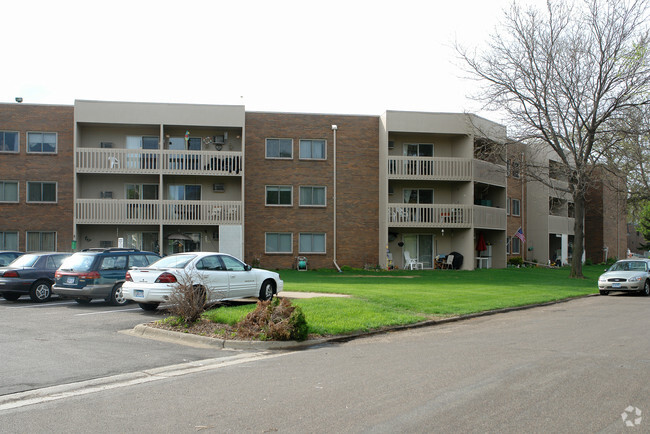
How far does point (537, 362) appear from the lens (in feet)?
30.3

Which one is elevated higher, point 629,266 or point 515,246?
point 515,246

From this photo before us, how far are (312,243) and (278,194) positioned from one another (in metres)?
3.37

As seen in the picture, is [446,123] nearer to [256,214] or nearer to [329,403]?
[256,214]

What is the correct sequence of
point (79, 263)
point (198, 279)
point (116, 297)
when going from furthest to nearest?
1. point (116, 297)
2. point (79, 263)
3. point (198, 279)

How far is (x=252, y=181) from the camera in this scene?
34094 mm

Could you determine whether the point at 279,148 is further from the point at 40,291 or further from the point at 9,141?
the point at 40,291

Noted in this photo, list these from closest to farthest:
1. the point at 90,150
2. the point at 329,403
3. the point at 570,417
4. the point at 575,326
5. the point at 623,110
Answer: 1. the point at 570,417
2. the point at 329,403
3. the point at 575,326
4. the point at 623,110
5. the point at 90,150

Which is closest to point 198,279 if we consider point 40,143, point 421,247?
point 40,143

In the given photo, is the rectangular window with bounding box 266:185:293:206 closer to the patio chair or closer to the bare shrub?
the patio chair

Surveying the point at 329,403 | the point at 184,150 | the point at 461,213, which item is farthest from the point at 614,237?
the point at 329,403

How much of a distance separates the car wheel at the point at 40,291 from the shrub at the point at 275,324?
8956 mm

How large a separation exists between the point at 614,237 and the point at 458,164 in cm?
2782

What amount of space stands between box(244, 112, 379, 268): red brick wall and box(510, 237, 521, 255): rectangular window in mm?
11855

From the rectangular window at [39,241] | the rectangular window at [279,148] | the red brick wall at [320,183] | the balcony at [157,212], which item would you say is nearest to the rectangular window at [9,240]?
the rectangular window at [39,241]
